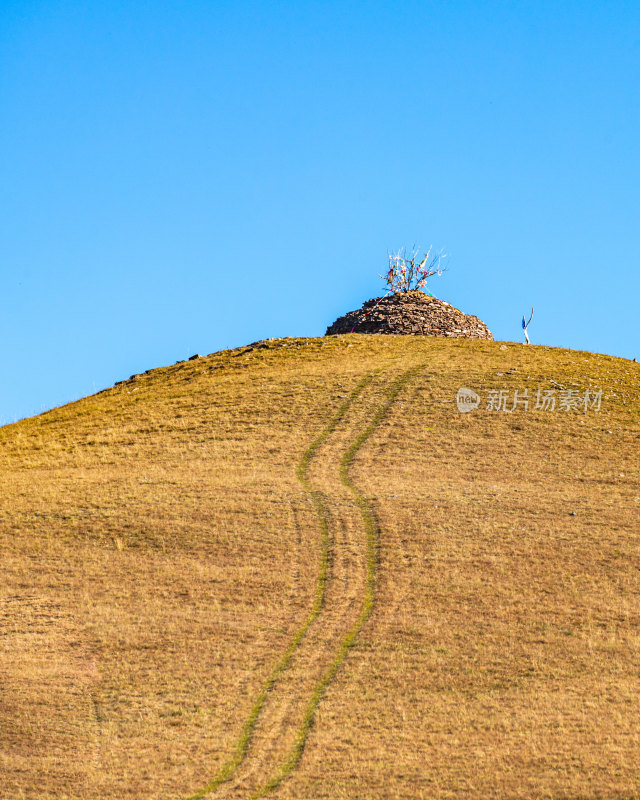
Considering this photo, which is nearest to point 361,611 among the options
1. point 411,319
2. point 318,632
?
point 318,632

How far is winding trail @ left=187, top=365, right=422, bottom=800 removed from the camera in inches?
655

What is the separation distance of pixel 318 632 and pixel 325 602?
1.58 metres

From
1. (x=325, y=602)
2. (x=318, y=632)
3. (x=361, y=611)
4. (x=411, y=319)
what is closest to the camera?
(x=318, y=632)

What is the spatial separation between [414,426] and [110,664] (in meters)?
21.0

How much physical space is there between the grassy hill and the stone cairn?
51.6 feet

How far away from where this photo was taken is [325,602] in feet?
76.8

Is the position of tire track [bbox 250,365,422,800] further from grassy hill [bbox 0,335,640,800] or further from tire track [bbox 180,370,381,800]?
tire track [bbox 180,370,381,800]

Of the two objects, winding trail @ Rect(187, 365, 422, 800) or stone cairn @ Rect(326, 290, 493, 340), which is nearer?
winding trail @ Rect(187, 365, 422, 800)

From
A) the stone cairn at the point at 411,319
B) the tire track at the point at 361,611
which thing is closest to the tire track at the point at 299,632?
the tire track at the point at 361,611

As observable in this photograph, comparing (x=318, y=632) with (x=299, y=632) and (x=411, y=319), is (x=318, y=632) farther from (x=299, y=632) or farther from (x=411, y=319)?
(x=411, y=319)

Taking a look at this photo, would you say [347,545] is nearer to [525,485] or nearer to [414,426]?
[525,485]

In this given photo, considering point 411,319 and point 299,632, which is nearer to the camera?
point 299,632

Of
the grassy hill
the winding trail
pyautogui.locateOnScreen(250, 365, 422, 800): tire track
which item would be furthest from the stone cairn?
the winding trail

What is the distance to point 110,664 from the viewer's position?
2083cm
